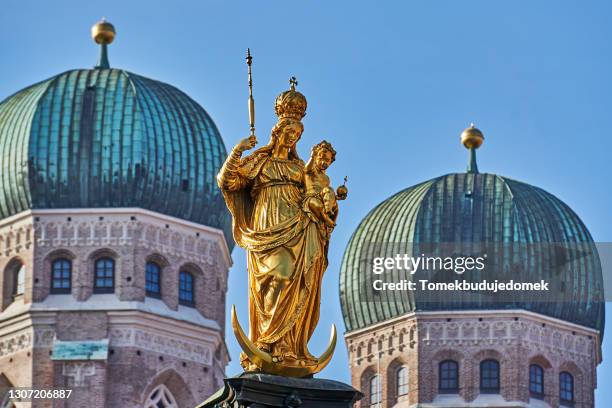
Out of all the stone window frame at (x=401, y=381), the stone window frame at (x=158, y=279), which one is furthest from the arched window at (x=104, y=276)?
the stone window frame at (x=401, y=381)

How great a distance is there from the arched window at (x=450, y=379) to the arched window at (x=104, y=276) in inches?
404

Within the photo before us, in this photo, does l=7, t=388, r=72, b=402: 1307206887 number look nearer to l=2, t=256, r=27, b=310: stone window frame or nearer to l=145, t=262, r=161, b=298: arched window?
l=2, t=256, r=27, b=310: stone window frame

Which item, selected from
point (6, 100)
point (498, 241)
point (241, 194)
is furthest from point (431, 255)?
point (241, 194)

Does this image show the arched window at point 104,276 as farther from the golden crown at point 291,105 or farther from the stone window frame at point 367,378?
the golden crown at point 291,105

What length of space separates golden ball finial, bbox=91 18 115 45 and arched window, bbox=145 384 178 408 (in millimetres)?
11395

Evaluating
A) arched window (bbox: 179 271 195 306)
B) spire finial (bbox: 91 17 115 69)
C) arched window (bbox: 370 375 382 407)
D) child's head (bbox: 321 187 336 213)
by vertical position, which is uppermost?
spire finial (bbox: 91 17 115 69)

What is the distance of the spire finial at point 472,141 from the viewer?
7894cm

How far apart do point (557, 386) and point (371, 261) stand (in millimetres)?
6549

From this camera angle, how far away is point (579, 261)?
74812mm

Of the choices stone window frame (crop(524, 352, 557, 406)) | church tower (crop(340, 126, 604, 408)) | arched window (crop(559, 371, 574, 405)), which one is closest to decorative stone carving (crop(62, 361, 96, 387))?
church tower (crop(340, 126, 604, 408))

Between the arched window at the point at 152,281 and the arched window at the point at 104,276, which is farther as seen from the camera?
the arched window at the point at 152,281

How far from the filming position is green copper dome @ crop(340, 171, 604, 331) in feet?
245

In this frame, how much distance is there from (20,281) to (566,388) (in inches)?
649

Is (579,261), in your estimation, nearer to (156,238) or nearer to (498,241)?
(498,241)
